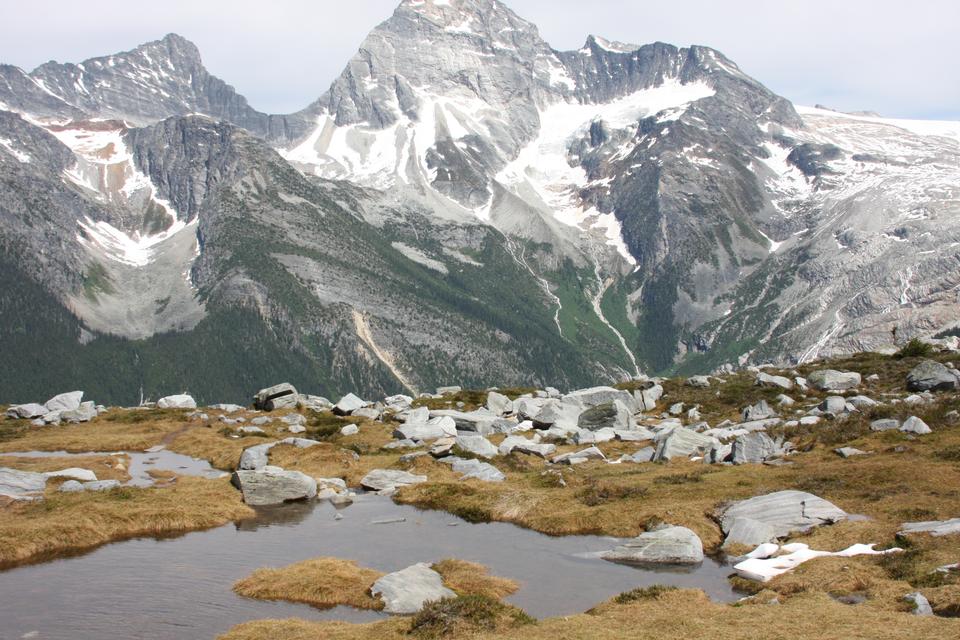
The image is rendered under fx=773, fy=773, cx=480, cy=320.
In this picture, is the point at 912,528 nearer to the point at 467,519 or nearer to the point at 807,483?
the point at 807,483

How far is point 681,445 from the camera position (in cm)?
6344

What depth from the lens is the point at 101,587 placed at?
33.5 meters

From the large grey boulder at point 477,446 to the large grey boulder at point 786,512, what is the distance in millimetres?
26346

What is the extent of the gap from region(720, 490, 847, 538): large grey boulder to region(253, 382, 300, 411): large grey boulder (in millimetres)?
76895

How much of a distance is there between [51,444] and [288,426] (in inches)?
948

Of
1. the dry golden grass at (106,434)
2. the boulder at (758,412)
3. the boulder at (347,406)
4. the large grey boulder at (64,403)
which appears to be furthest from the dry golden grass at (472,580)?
the large grey boulder at (64,403)

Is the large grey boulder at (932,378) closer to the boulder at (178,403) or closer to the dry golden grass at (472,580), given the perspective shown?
the dry golden grass at (472,580)

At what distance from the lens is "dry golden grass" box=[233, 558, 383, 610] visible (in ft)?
108

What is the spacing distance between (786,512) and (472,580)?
18404 mm

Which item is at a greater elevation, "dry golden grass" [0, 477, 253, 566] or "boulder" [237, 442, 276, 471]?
"dry golden grass" [0, 477, 253, 566]

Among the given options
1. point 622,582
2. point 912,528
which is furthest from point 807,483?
point 622,582

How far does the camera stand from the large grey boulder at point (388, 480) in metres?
57.2

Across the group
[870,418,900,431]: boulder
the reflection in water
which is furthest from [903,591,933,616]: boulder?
[870,418,900,431]: boulder

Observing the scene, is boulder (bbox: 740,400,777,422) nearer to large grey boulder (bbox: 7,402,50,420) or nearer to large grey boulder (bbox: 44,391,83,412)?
large grey boulder (bbox: 7,402,50,420)
